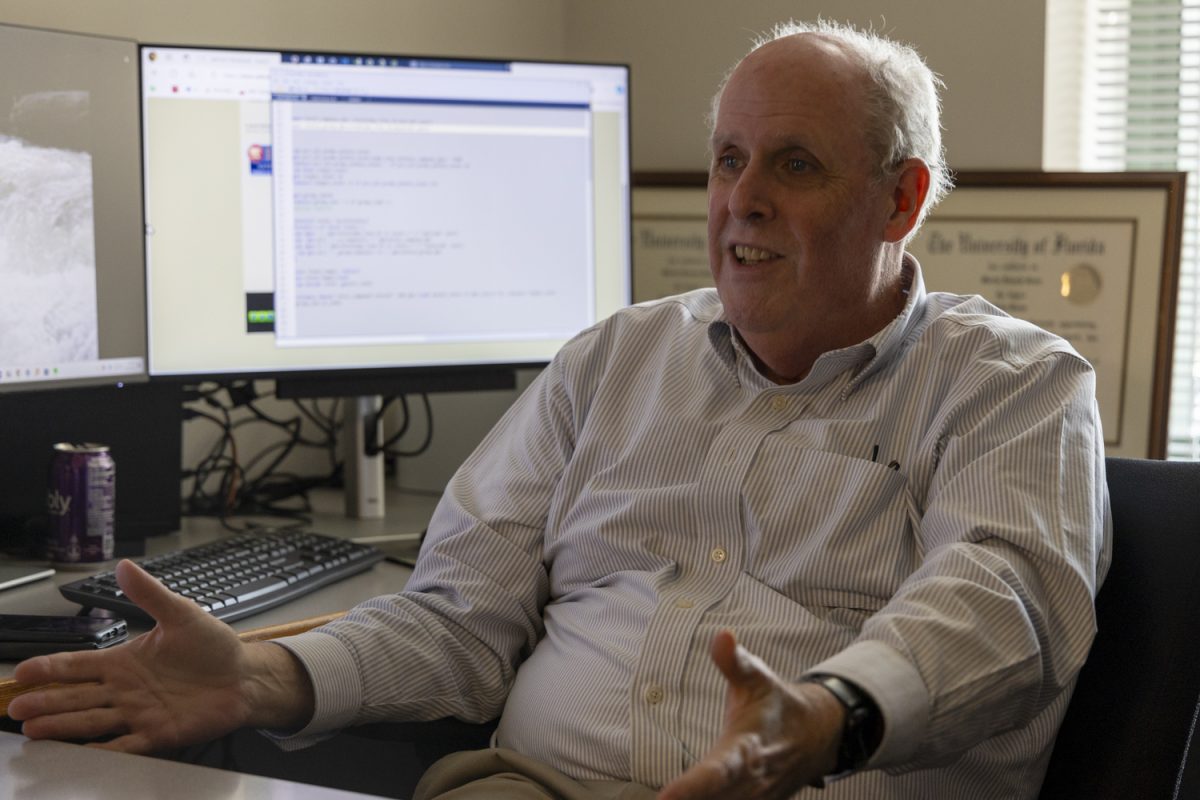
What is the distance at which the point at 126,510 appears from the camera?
1719mm

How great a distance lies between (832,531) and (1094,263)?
105 centimetres

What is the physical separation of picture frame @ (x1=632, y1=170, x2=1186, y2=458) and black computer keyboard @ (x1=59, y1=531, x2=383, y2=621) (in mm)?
1106

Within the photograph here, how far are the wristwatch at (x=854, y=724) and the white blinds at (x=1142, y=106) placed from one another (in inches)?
58.9

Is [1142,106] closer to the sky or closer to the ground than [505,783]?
closer to the sky

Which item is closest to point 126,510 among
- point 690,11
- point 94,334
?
point 94,334

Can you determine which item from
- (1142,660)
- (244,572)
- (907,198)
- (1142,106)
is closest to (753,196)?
(907,198)

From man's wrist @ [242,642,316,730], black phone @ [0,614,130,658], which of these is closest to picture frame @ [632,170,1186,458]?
man's wrist @ [242,642,316,730]

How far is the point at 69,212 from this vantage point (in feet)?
5.19

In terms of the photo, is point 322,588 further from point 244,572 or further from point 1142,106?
point 1142,106

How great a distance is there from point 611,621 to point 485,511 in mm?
211

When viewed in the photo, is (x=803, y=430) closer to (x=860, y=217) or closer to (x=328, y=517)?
(x=860, y=217)

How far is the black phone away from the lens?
3.92ft

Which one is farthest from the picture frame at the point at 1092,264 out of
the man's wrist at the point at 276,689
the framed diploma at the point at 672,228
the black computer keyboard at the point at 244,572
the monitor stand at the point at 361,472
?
the man's wrist at the point at 276,689

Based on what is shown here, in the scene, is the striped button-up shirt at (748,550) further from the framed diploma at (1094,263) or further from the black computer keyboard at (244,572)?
the framed diploma at (1094,263)
